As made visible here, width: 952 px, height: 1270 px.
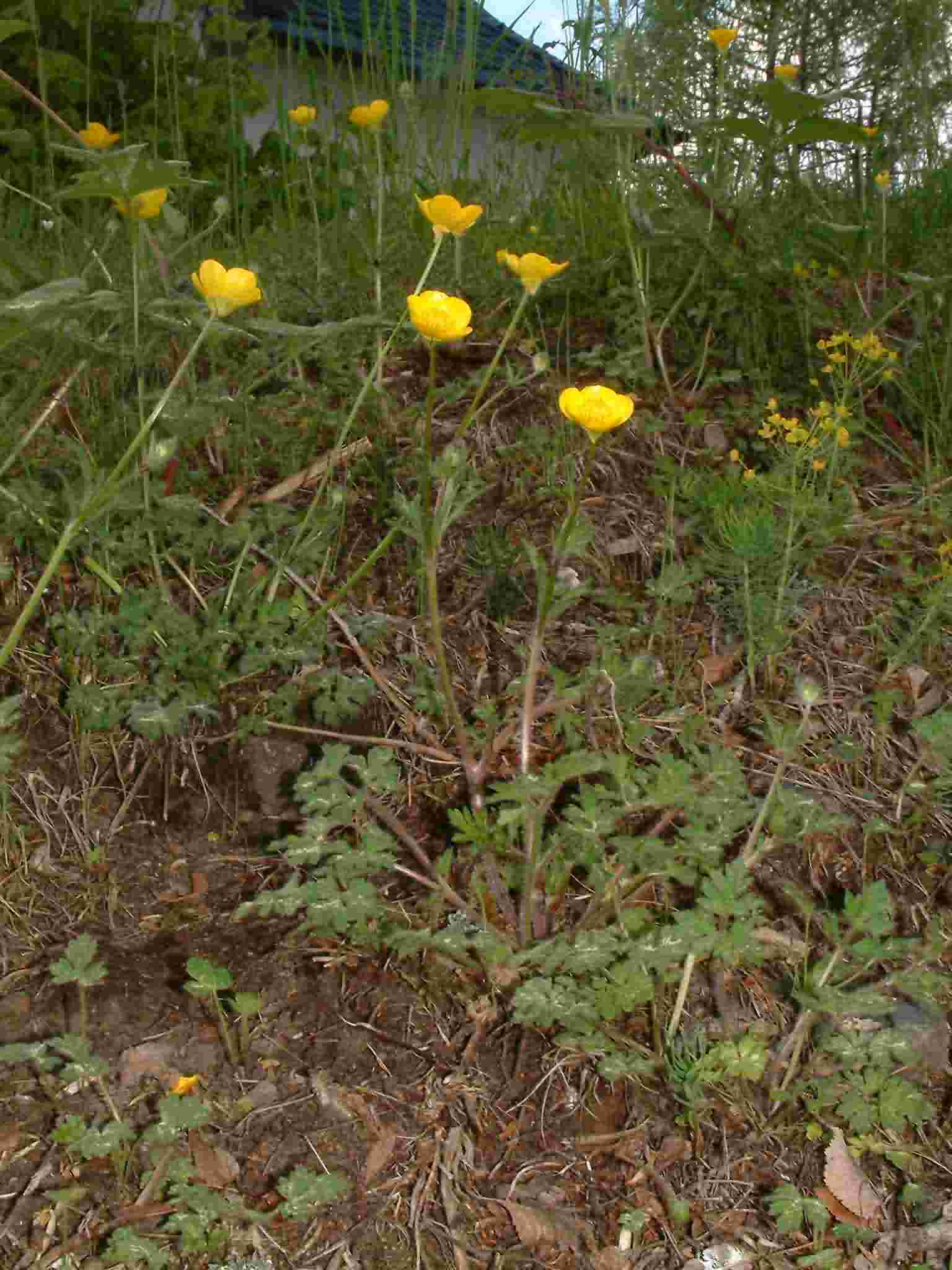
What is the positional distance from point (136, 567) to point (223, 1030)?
0.95 metres

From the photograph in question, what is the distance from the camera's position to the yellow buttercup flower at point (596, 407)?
4.50 feet

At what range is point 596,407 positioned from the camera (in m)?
1.39

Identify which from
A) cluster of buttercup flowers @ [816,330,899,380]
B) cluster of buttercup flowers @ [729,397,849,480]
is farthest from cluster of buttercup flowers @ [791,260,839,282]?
cluster of buttercup flowers @ [729,397,849,480]

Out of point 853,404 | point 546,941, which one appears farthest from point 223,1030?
point 853,404

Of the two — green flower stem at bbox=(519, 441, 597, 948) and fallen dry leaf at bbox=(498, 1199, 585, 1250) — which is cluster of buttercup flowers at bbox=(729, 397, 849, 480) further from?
fallen dry leaf at bbox=(498, 1199, 585, 1250)

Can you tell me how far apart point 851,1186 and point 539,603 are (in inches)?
33.9

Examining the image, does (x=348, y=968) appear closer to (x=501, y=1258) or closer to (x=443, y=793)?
(x=443, y=793)

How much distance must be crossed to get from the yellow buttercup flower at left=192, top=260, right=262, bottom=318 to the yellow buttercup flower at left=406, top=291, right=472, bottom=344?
0.68 feet

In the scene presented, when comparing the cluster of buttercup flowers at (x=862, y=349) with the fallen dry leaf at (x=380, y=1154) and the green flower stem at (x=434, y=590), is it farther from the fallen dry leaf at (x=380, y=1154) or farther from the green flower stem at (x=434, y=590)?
the fallen dry leaf at (x=380, y=1154)

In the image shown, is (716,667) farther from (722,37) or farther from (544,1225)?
(722,37)

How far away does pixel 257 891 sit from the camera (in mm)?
A: 1721

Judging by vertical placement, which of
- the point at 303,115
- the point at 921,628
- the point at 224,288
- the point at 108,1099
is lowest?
the point at 108,1099

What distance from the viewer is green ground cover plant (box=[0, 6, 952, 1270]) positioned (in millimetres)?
1450

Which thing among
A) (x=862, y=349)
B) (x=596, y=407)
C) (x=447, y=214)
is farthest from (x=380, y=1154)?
(x=862, y=349)
